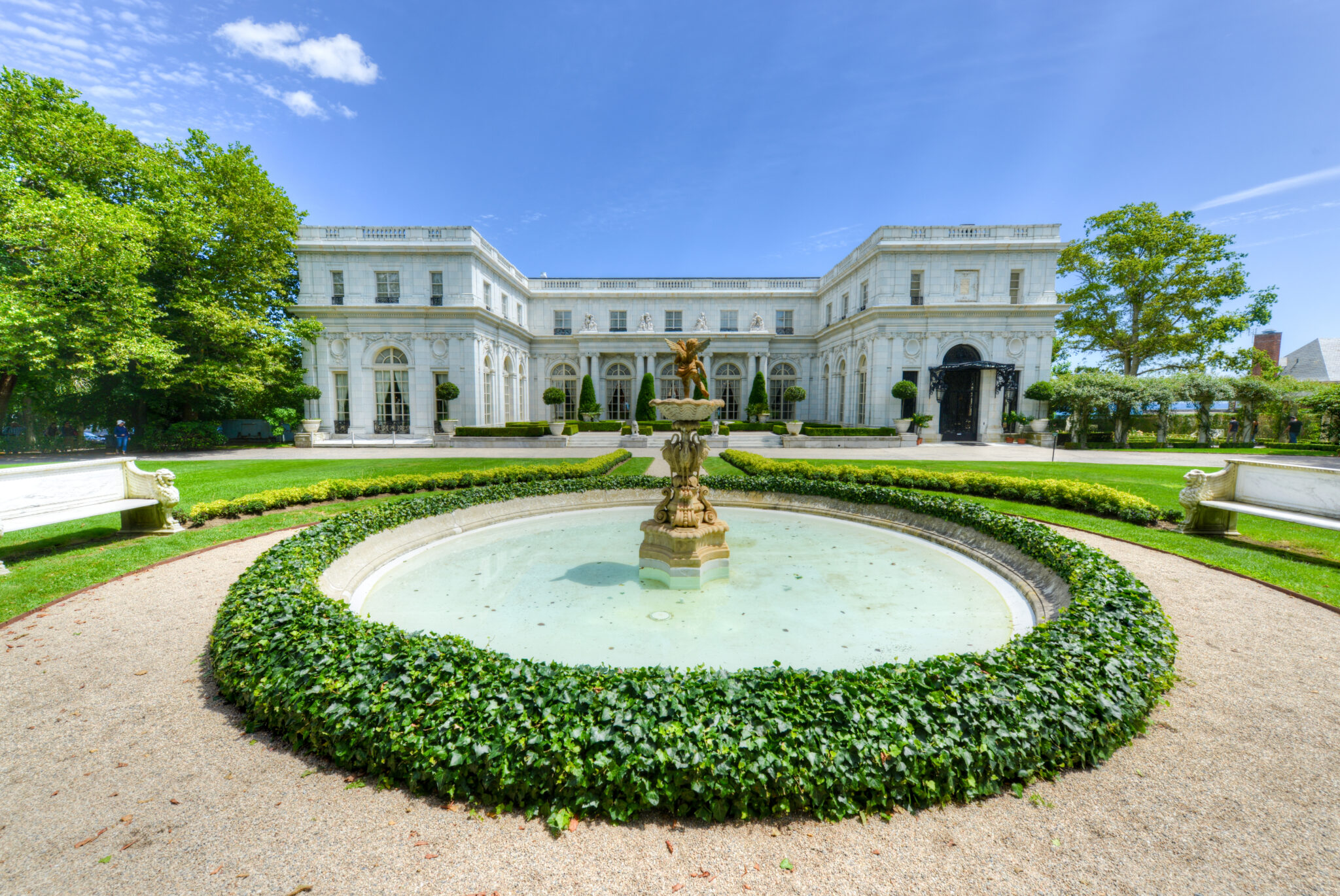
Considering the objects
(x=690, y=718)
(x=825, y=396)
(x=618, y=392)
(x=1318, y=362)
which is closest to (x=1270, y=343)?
(x=1318, y=362)

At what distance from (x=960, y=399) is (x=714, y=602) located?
29.2 metres

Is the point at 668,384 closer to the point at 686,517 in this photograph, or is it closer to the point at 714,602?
the point at 686,517

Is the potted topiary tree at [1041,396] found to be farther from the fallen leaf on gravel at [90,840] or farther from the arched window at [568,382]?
the fallen leaf on gravel at [90,840]

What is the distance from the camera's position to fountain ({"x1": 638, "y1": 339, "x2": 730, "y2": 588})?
663 cm

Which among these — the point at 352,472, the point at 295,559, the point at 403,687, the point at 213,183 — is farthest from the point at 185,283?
the point at 403,687

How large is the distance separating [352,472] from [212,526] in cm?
657

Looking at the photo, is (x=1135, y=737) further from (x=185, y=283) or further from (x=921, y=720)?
(x=185, y=283)

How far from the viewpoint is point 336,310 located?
2841cm

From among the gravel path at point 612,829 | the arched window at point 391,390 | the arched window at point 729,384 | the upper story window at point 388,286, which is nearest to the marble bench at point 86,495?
the gravel path at point 612,829

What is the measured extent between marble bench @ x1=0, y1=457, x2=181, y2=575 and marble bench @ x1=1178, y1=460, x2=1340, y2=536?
54.8 ft

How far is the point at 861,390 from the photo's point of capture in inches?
1222

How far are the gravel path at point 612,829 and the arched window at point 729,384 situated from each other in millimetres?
34423

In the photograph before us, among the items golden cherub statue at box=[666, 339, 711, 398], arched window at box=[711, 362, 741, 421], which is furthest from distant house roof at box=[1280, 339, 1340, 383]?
golden cherub statue at box=[666, 339, 711, 398]

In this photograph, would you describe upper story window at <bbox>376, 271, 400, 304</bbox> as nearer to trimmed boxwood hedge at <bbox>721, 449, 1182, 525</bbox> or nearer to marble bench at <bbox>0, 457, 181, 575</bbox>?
marble bench at <bbox>0, 457, 181, 575</bbox>
